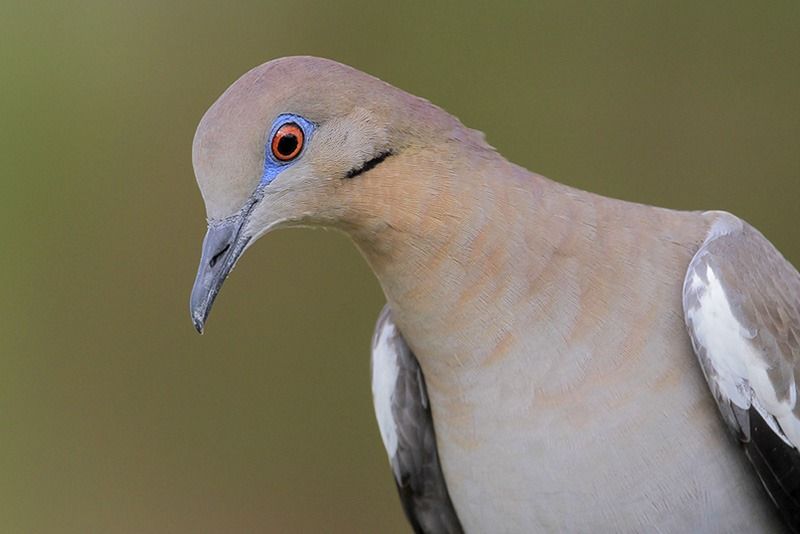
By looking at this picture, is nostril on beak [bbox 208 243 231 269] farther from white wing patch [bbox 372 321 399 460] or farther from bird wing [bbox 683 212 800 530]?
bird wing [bbox 683 212 800 530]

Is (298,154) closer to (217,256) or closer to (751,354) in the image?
(217,256)

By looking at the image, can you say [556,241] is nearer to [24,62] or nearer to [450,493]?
[450,493]

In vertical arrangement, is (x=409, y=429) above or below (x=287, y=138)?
below

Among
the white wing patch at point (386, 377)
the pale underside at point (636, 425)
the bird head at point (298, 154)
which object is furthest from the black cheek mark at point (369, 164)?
the white wing patch at point (386, 377)

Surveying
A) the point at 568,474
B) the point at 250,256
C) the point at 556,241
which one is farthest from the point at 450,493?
the point at 250,256

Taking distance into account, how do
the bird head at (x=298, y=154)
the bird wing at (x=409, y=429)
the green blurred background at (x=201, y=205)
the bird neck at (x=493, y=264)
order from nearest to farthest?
the bird head at (x=298, y=154) → the bird neck at (x=493, y=264) → the bird wing at (x=409, y=429) → the green blurred background at (x=201, y=205)

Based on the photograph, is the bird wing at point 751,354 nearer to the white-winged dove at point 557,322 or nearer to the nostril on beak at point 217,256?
the white-winged dove at point 557,322

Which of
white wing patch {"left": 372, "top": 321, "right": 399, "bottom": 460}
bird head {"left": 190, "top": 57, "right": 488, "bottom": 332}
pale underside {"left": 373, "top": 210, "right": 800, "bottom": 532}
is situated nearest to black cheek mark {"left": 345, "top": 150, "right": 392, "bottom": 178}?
bird head {"left": 190, "top": 57, "right": 488, "bottom": 332}

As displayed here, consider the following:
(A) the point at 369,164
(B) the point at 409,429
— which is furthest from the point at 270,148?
(B) the point at 409,429

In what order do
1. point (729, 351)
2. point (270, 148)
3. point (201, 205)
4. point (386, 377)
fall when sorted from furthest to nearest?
point (201, 205)
point (386, 377)
point (729, 351)
point (270, 148)
